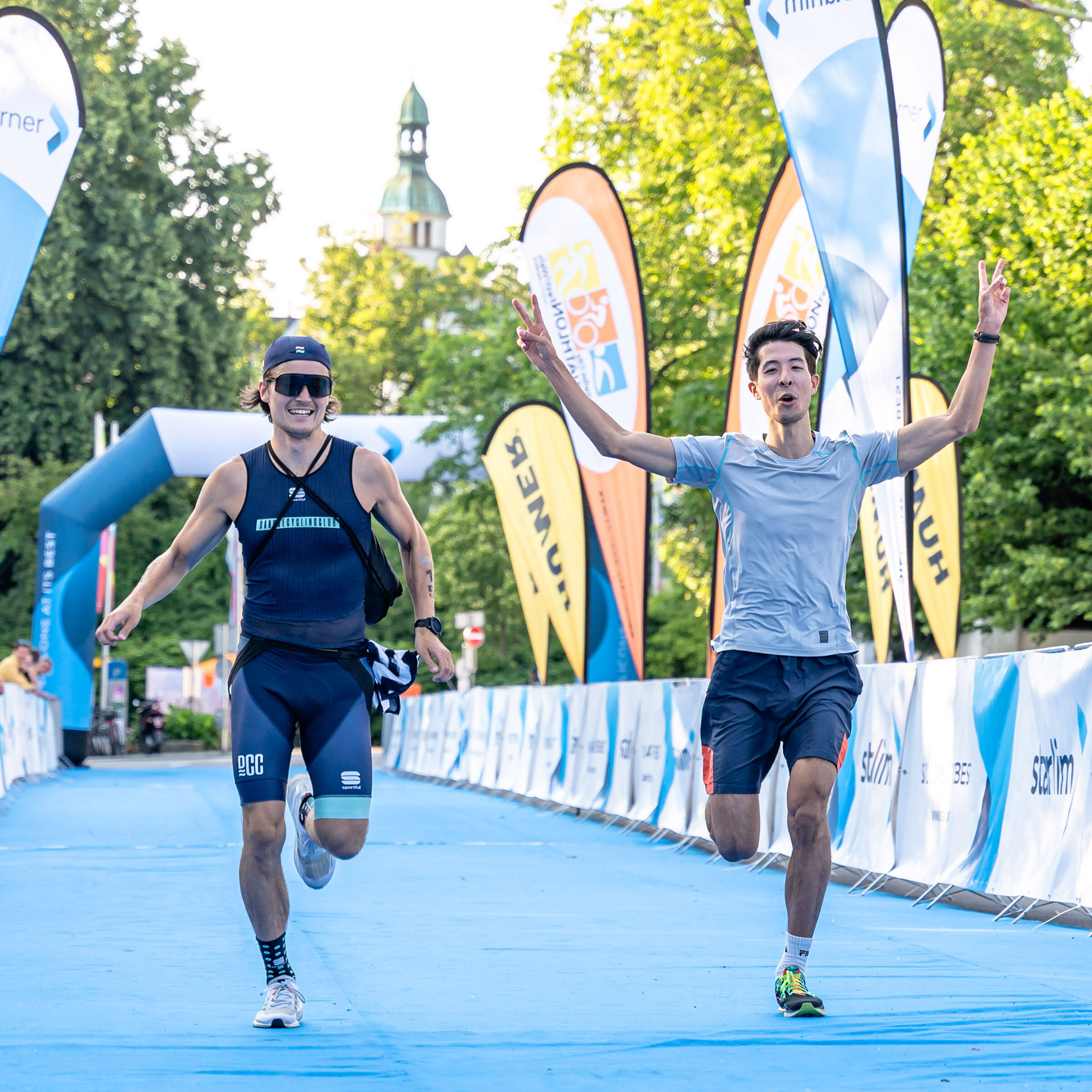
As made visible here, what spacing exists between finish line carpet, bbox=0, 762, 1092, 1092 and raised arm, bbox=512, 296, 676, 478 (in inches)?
65.9

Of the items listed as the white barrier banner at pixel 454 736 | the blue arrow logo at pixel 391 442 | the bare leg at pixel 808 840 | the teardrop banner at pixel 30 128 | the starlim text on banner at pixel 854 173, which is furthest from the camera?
the blue arrow logo at pixel 391 442

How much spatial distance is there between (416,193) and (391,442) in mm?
120158

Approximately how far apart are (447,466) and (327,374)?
26.0 m

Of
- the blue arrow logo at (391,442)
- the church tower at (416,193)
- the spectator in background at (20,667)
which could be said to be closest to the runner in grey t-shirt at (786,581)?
the spectator in background at (20,667)

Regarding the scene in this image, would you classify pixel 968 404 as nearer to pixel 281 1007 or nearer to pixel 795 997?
pixel 795 997

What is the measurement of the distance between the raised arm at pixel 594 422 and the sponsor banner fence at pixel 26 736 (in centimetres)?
1333

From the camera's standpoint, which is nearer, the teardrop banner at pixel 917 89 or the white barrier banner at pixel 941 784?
the white barrier banner at pixel 941 784

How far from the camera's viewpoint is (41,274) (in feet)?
151

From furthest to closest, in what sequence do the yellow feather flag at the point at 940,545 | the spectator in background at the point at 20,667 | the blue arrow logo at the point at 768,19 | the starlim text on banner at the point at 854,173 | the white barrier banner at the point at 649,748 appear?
the spectator in background at the point at 20,667, the yellow feather flag at the point at 940,545, the white barrier banner at the point at 649,748, the blue arrow logo at the point at 768,19, the starlim text on banner at the point at 854,173

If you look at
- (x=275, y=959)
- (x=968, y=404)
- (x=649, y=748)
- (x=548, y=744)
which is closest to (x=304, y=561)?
(x=275, y=959)

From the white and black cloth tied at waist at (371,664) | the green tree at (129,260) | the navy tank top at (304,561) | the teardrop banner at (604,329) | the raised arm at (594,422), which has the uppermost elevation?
the green tree at (129,260)

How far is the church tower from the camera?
143 metres

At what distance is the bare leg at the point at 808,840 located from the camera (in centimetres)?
539

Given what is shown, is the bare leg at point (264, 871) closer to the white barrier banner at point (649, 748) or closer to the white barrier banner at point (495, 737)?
the white barrier banner at point (649, 748)
